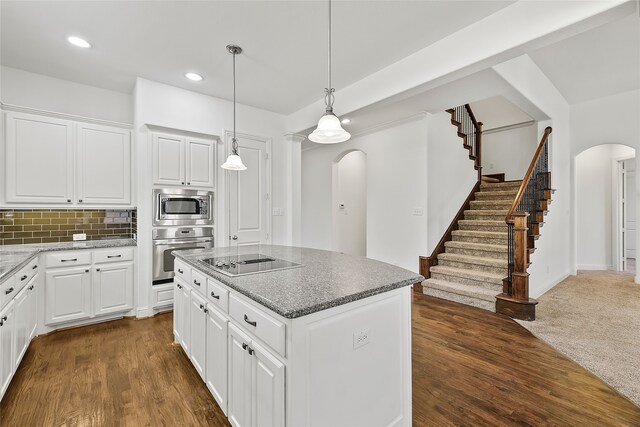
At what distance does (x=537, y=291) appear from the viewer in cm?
419

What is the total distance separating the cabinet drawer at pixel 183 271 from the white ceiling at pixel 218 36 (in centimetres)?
204

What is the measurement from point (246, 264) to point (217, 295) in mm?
327

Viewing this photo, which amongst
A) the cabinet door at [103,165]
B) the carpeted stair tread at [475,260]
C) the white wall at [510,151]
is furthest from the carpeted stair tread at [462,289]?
the cabinet door at [103,165]

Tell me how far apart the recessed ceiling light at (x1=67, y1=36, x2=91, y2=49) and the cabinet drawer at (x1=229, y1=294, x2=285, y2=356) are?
2865mm

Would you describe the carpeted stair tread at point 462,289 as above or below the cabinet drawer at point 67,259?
below

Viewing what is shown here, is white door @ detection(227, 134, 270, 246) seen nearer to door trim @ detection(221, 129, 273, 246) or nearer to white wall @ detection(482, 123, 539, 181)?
door trim @ detection(221, 129, 273, 246)

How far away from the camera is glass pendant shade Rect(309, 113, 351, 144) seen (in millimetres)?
1954

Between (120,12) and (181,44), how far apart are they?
0.52m

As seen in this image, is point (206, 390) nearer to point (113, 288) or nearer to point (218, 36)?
point (113, 288)

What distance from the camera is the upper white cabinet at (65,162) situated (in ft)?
9.89

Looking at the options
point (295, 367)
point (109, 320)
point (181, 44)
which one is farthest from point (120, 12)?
point (109, 320)

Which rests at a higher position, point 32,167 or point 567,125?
point 567,125

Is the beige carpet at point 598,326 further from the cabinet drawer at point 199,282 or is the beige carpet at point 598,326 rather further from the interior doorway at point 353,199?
the interior doorway at point 353,199

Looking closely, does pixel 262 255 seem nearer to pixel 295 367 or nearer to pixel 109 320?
pixel 295 367
